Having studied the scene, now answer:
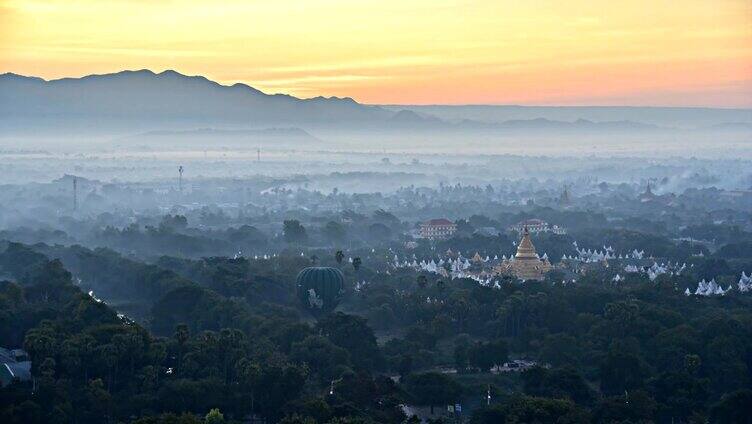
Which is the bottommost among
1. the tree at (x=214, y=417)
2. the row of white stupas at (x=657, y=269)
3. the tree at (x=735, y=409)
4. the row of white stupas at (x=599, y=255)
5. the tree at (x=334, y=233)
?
the tree at (x=334, y=233)

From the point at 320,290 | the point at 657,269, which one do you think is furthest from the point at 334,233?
the point at 320,290

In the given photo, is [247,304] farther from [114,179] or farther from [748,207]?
[114,179]

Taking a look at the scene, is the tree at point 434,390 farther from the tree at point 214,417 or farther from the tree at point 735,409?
the tree at point 735,409

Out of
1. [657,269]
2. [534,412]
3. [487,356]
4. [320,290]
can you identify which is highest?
[534,412]

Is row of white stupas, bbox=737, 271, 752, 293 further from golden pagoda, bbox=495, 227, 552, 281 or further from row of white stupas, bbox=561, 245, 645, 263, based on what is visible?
row of white stupas, bbox=561, 245, 645, 263

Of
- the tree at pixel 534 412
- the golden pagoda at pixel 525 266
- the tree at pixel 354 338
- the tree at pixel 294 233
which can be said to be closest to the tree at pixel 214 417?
the tree at pixel 534 412

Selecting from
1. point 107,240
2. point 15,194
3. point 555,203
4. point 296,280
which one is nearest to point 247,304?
point 296,280

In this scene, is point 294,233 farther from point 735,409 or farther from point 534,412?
point 534,412
